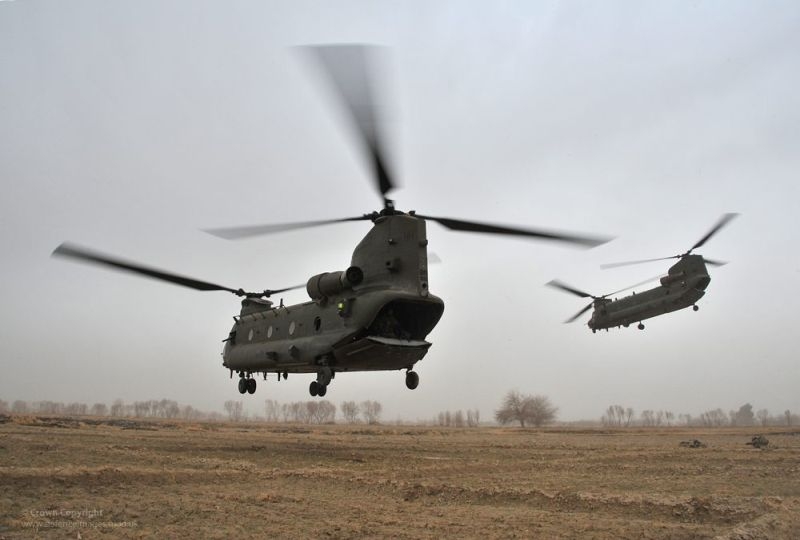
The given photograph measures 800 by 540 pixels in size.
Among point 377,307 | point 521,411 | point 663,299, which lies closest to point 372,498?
point 377,307

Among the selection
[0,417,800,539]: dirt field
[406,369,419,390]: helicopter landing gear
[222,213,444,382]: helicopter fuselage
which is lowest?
[0,417,800,539]: dirt field

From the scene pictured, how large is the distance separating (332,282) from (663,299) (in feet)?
84.5

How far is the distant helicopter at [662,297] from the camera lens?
2966 centimetres

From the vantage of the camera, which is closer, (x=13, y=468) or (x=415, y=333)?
(x=13, y=468)

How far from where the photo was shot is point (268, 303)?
2078 centimetres

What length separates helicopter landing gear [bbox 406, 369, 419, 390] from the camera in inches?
565

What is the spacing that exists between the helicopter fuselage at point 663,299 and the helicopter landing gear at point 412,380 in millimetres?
23158

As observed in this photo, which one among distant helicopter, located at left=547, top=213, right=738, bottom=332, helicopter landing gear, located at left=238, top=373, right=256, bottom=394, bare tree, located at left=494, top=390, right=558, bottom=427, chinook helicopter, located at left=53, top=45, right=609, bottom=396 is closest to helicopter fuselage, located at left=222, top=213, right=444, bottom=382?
chinook helicopter, located at left=53, top=45, right=609, bottom=396

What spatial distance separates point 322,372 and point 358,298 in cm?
280

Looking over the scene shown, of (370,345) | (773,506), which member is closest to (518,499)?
(773,506)

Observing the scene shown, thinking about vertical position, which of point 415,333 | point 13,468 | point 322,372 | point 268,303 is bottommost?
Result: point 13,468

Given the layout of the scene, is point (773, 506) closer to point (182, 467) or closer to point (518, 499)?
point (518, 499)

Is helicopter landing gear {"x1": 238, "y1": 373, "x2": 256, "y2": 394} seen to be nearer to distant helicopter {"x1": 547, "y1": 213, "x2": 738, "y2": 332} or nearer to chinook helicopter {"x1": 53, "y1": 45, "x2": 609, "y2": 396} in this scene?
chinook helicopter {"x1": 53, "y1": 45, "x2": 609, "y2": 396}

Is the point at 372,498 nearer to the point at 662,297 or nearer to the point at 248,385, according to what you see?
the point at 248,385
